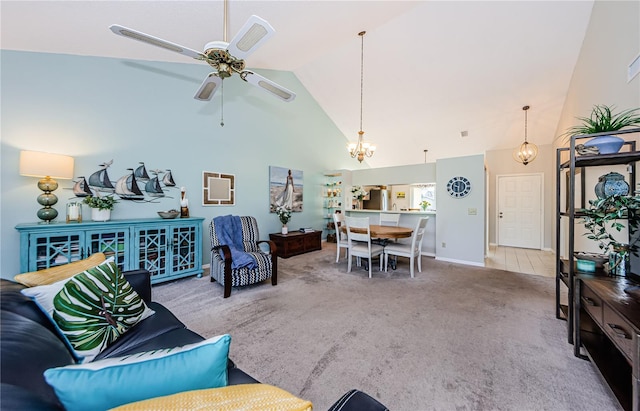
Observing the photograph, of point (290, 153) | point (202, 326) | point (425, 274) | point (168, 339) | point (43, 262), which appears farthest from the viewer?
point (290, 153)

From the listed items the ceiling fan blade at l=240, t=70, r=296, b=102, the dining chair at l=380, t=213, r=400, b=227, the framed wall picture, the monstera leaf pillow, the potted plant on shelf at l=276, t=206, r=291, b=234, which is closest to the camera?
the monstera leaf pillow

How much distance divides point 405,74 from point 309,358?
519 cm

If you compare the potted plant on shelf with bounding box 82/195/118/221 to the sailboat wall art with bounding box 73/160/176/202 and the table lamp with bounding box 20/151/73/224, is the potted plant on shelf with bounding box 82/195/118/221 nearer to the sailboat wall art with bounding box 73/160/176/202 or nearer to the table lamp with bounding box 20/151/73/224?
the sailboat wall art with bounding box 73/160/176/202

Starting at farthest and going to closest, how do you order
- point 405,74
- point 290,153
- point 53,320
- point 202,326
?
1. point 290,153
2. point 405,74
3. point 202,326
4. point 53,320

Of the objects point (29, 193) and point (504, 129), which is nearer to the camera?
point (29, 193)

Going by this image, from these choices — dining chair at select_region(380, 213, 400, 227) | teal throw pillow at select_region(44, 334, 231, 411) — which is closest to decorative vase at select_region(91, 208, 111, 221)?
teal throw pillow at select_region(44, 334, 231, 411)

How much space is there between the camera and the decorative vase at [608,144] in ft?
5.96

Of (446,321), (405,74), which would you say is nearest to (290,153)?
(405,74)

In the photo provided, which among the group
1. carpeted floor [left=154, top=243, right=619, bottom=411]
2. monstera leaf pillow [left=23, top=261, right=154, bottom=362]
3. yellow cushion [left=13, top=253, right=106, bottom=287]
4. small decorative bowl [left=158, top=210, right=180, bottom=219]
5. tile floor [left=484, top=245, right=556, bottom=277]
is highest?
small decorative bowl [left=158, top=210, right=180, bottom=219]

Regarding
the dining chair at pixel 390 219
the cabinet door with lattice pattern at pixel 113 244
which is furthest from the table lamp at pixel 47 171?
the dining chair at pixel 390 219

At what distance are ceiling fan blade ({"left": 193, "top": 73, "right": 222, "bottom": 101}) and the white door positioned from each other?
23.9ft

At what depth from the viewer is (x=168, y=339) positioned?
137 centimetres

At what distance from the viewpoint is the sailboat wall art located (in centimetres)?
314

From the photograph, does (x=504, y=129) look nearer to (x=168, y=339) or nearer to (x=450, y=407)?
(x=450, y=407)
